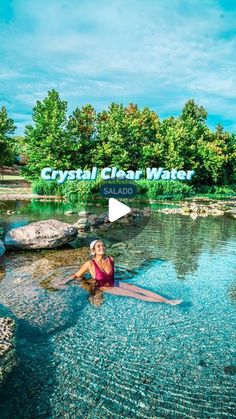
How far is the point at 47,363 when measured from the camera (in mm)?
5969

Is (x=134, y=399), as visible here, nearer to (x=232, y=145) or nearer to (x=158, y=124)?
(x=158, y=124)

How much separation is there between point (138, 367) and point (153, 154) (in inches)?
1967

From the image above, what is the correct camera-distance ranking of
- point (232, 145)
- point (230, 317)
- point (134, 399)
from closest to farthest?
point (134, 399), point (230, 317), point (232, 145)

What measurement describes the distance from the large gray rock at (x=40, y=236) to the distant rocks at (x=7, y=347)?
7.15m

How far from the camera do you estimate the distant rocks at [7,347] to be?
18.5ft

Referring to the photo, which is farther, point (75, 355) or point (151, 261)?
point (151, 261)

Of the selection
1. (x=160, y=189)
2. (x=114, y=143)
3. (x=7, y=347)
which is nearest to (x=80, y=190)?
(x=160, y=189)

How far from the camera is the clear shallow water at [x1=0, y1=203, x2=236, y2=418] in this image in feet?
16.5

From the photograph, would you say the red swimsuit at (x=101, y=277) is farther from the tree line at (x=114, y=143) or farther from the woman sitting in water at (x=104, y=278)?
the tree line at (x=114, y=143)

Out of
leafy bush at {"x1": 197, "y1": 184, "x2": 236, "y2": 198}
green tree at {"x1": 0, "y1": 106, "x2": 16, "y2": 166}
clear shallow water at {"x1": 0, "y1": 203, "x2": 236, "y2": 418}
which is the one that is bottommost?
clear shallow water at {"x1": 0, "y1": 203, "x2": 236, "y2": 418}

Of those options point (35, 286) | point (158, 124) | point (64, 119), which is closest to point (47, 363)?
point (35, 286)

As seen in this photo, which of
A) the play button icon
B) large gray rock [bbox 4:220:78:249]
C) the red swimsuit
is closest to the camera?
the red swimsuit

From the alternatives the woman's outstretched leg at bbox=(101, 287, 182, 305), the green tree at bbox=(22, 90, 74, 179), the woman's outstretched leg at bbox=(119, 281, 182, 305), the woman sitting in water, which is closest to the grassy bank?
the green tree at bbox=(22, 90, 74, 179)

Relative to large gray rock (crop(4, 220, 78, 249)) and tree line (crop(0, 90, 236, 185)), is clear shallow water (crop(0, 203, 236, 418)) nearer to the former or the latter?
large gray rock (crop(4, 220, 78, 249))
